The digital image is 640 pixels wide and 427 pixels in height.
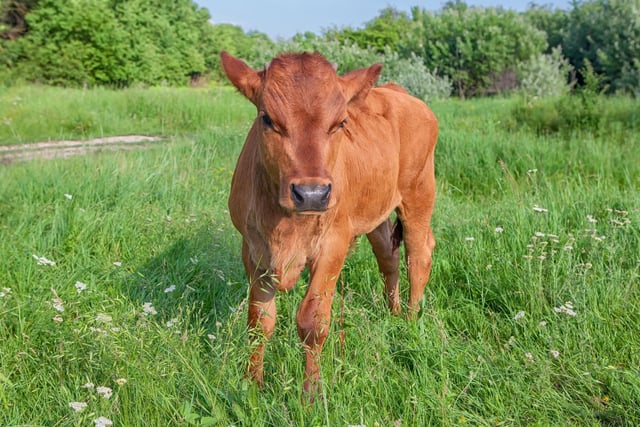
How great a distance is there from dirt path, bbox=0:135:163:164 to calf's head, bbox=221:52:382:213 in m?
6.54

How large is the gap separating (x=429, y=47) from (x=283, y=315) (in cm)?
2313

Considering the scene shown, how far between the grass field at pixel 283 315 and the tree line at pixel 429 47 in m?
13.9

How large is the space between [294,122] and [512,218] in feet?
9.07

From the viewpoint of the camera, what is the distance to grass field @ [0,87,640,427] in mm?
2650

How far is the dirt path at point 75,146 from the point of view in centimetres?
915

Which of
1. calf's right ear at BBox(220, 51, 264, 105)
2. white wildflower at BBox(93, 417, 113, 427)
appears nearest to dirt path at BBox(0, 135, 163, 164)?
calf's right ear at BBox(220, 51, 264, 105)

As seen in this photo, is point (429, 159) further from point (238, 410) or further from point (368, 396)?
point (238, 410)

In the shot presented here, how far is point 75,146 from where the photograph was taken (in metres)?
10.5

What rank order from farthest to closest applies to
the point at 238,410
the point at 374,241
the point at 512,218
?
1. the point at 512,218
2. the point at 374,241
3. the point at 238,410

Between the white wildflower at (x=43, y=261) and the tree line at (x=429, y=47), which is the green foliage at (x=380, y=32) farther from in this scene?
the white wildflower at (x=43, y=261)

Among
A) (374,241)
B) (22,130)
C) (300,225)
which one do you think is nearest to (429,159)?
(374,241)

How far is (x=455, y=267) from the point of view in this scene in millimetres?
4512

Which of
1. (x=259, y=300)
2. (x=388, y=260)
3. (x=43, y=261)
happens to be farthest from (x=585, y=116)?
(x=43, y=261)

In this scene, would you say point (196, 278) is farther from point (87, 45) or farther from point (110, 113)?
point (87, 45)
